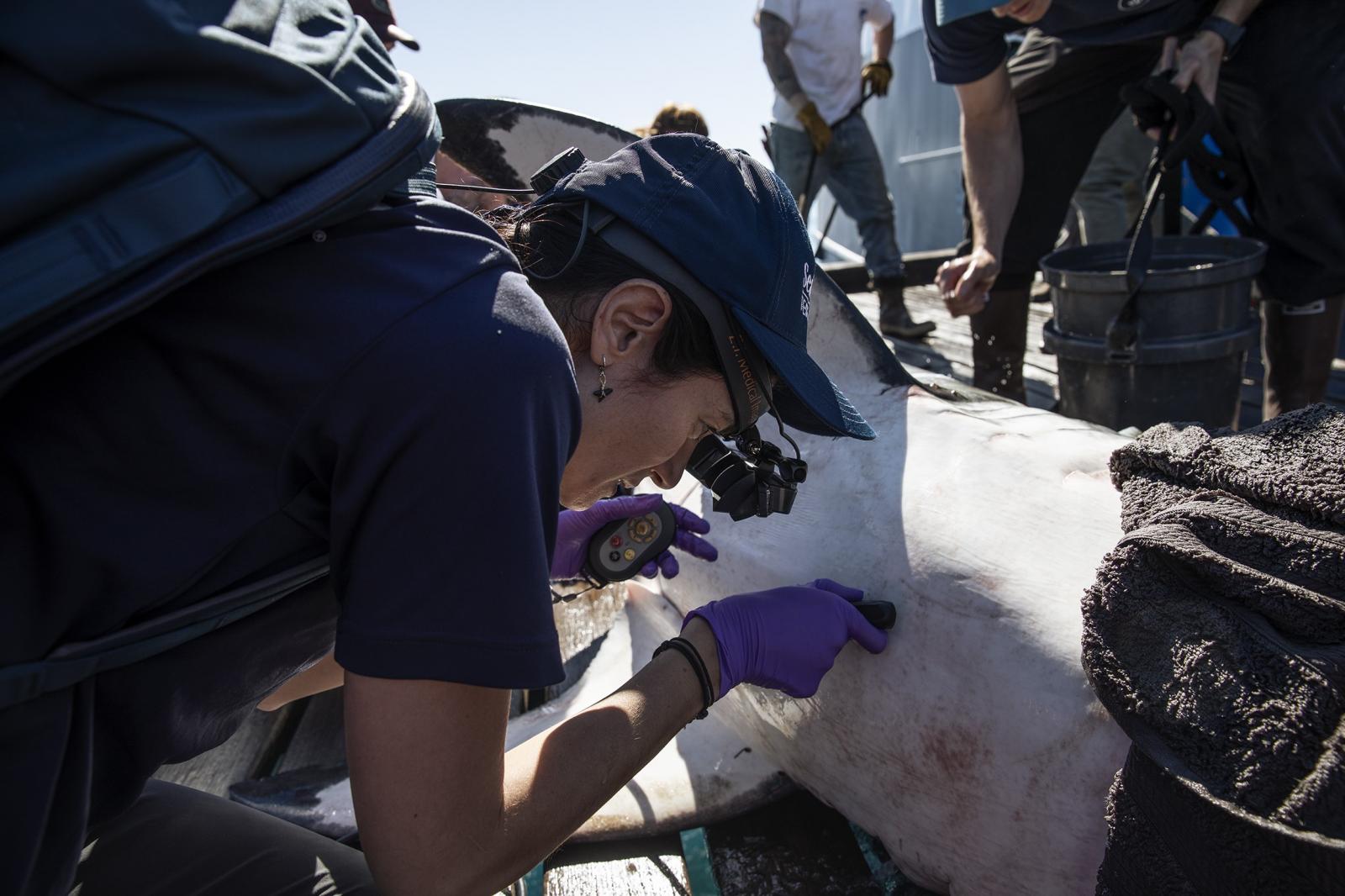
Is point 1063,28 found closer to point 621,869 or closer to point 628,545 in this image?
point 628,545

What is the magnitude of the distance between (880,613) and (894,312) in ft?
12.8

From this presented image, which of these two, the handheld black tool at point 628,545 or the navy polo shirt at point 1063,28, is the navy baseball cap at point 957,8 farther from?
the handheld black tool at point 628,545

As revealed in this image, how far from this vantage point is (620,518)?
183 centimetres

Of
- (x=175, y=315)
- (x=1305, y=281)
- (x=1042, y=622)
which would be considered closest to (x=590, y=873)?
(x=1042, y=622)

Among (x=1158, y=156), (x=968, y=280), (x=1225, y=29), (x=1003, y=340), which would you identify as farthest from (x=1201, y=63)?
(x=1003, y=340)

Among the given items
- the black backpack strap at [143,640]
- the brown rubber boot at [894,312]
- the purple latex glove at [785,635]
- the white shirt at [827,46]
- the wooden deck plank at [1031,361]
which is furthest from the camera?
the brown rubber boot at [894,312]

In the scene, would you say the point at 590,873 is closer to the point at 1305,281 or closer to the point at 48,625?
the point at 48,625

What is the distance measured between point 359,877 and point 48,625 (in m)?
0.62

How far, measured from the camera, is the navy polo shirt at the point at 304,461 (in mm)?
793

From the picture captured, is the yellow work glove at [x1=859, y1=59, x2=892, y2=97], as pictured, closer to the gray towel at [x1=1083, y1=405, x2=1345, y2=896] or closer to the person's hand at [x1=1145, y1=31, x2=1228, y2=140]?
the person's hand at [x1=1145, y1=31, x2=1228, y2=140]

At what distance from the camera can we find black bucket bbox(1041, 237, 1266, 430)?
7.77 feet

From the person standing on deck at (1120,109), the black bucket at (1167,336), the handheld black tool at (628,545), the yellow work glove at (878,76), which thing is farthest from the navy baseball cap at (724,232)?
the yellow work glove at (878,76)

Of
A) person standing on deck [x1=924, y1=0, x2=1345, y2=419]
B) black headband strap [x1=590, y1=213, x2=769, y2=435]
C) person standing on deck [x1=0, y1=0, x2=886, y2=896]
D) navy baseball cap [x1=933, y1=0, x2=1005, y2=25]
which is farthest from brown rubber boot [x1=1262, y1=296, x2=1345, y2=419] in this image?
person standing on deck [x1=0, y1=0, x2=886, y2=896]

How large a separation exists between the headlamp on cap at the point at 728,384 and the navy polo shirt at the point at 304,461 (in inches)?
8.2
